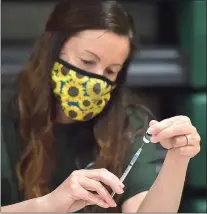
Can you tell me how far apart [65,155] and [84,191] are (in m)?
0.12

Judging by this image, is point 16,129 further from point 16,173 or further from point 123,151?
point 123,151

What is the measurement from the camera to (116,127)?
1183 millimetres

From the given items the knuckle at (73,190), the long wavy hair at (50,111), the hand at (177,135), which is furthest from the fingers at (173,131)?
the knuckle at (73,190)

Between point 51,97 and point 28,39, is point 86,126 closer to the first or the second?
point 51,97

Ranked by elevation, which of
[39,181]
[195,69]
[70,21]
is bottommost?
[39,181]

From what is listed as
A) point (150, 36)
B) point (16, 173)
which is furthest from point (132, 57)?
point (16, 173)

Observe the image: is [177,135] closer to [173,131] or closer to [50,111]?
[173,131]

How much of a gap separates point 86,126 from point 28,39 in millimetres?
243

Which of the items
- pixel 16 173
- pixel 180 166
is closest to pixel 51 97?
pixel 16 173

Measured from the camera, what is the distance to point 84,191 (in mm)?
1105

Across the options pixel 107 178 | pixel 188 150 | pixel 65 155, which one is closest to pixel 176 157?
pixel 188 150

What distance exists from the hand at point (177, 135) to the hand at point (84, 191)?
13cm

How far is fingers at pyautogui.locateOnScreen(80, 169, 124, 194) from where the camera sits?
1.11m

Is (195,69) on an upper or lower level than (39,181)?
upper
